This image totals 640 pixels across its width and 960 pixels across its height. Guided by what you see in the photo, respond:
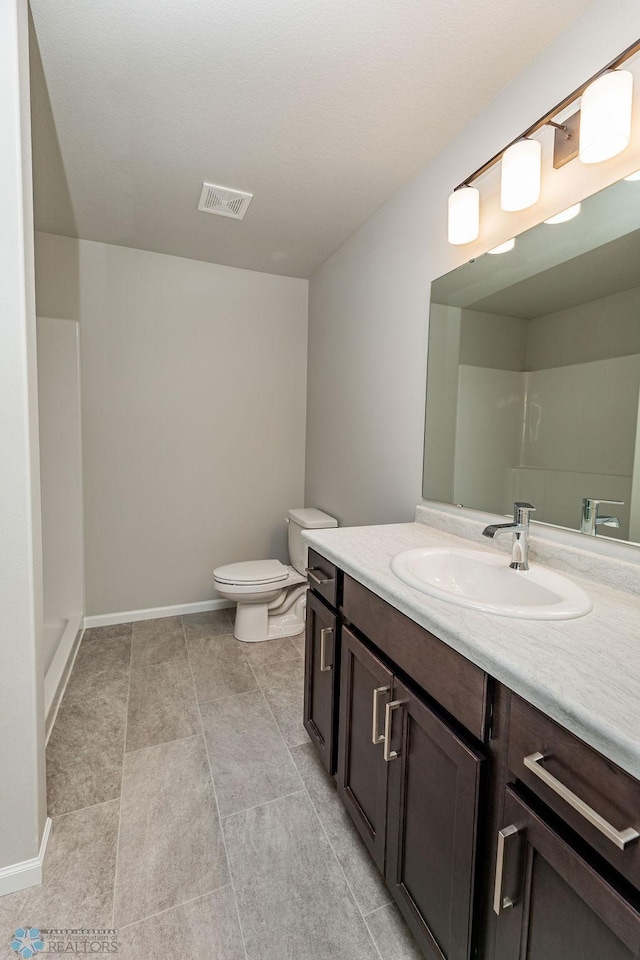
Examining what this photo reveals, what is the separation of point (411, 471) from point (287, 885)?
1.47m

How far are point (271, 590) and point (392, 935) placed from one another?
5.27 ft

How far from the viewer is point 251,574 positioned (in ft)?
8.32

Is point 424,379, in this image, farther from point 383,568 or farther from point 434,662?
point 434,662

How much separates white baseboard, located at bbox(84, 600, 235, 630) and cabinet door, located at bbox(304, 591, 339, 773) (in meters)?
1.55

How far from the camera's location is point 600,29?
3.67ft

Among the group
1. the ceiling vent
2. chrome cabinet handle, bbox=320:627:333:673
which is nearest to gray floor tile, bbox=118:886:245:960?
chrome cabinet handle, bbox=320:627:333:673

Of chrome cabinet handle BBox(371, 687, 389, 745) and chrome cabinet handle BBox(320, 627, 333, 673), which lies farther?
chrome cabinet handle BBox(320, 627, 333, 673)

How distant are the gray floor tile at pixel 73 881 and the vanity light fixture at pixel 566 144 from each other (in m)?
2.26

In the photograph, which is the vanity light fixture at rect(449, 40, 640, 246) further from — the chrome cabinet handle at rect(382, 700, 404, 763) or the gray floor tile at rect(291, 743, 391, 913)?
the gray floor tile at rect(291, 743, 391, 913)

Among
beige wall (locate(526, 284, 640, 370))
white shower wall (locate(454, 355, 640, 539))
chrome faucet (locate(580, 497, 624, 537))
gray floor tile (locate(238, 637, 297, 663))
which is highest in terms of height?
beige wall (locate(526, 284, 640, 370))

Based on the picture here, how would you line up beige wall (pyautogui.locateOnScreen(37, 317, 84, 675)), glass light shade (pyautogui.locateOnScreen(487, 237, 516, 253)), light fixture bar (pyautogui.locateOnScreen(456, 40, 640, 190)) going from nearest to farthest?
light fixture bar (pyautogui.locateOnScreen(456, 40, 640, 190))
glass light shade (pyautogui.locateOnScreen(487, 237, 516, 253))
beige wall (pyautogui.locateOnScreen(37, 317, 84, 675))

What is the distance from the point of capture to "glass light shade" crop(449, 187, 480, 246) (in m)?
1.47

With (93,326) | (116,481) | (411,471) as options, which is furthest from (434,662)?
(93,326)

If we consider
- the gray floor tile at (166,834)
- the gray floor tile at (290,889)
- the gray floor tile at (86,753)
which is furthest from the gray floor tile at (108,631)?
the gray floor tile at (290,889)
